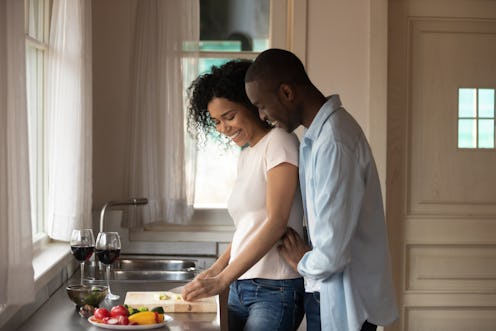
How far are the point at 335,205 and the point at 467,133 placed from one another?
2.41 m

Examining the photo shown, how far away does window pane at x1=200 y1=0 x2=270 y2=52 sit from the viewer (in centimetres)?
429

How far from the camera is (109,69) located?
13.8 ft

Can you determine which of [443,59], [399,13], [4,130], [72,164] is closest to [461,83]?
[443,59]

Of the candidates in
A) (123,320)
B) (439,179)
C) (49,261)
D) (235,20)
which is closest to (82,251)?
(49,261)

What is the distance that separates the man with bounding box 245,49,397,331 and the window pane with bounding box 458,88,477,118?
2.16 m

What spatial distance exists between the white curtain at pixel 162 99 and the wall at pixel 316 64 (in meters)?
0.12

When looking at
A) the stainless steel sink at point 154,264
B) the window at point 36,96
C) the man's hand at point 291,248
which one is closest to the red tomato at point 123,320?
the man's hand at point 291,248

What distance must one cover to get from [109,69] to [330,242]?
2439mm

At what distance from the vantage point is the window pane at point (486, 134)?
4254 mm

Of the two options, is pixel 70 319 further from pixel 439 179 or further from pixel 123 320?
pixel 439 179

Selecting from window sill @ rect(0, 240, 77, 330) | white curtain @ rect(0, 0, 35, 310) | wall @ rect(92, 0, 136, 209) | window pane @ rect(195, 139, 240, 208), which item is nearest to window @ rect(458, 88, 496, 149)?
window pane @ rect(195, 139, 240, 208)

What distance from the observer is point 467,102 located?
426 cm

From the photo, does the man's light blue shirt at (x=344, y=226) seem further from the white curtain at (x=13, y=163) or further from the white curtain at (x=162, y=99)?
the white curtain at (x=162, y=99)

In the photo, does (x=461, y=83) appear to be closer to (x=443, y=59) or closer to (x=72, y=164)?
(x=443, y=59)
